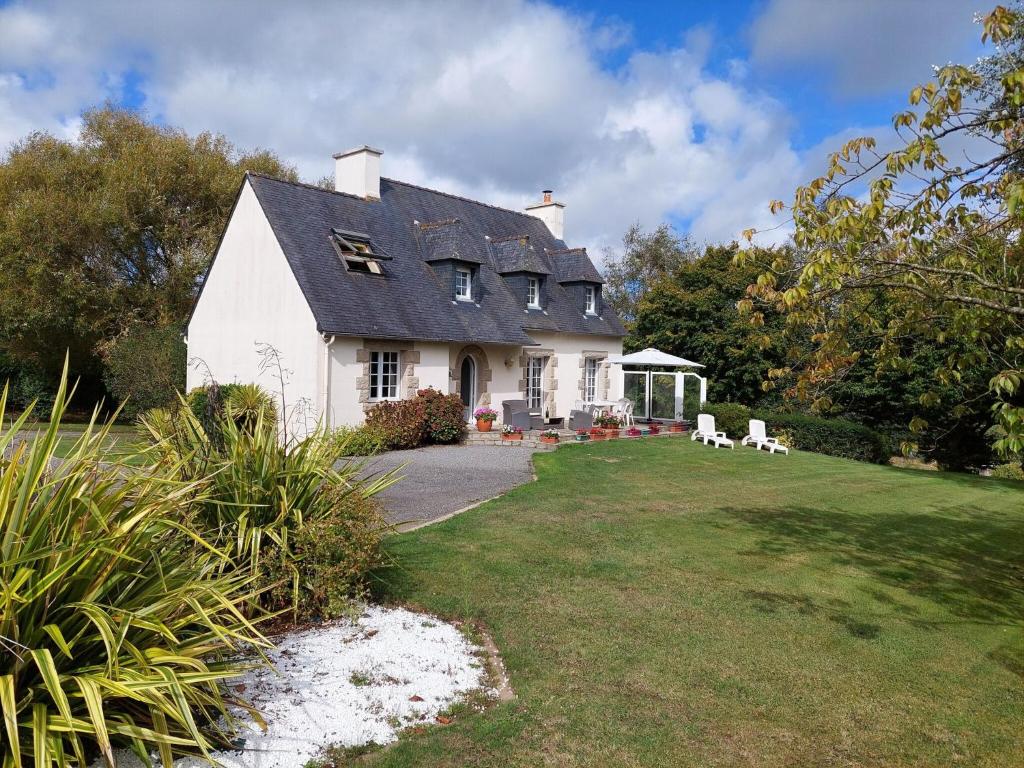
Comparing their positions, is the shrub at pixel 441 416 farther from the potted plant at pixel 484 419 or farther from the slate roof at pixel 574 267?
the slate roof at pixel 574 267

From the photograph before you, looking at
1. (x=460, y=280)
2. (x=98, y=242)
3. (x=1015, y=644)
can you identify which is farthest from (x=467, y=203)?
(x=1015, y=644)

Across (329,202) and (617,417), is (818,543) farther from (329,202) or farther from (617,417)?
(329,202)

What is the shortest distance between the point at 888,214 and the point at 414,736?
5.73m

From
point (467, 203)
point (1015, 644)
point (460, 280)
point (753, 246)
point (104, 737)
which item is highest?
point (467, 203)

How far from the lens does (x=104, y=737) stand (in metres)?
2.85

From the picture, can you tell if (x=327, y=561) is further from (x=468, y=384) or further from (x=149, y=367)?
(x=149, y=367)

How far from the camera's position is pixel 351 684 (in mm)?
4703

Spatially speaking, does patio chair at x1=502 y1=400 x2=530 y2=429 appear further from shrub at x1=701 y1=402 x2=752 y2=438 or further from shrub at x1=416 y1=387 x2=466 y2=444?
shrub at x1=701 y1=402 x2=752 y2=438

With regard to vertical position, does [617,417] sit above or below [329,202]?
below

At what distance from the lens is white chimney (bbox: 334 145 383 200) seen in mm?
22344

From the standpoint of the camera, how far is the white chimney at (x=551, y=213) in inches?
1190

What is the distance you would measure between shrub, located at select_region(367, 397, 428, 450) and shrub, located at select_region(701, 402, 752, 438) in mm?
10076

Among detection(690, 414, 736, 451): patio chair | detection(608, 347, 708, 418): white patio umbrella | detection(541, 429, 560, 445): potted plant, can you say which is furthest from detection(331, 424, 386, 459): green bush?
detection(608, 347, 708, 418): white patio umbrella

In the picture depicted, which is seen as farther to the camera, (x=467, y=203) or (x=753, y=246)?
(x=467, y=203)
